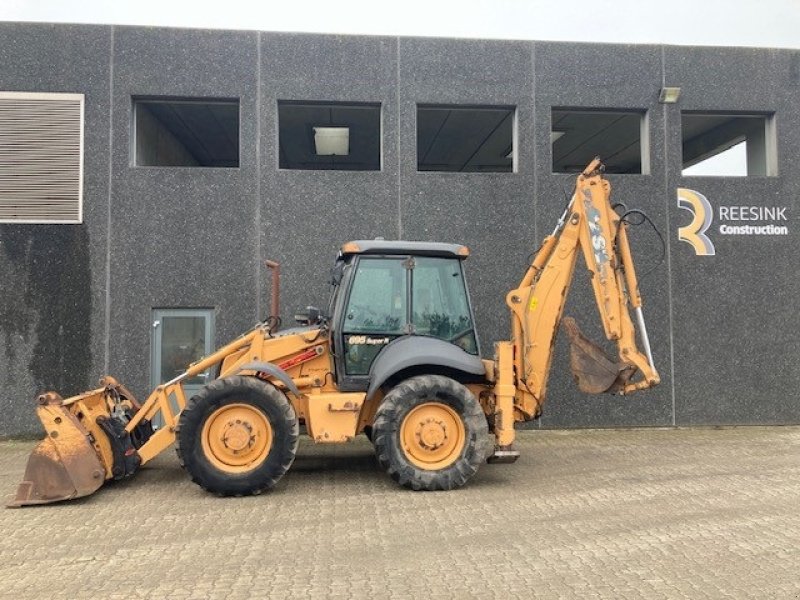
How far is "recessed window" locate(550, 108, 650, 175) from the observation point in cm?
1044

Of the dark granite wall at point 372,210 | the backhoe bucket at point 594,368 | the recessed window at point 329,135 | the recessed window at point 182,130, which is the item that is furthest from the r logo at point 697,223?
the recessed window at point 182,130

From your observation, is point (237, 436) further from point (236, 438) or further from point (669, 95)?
point (669, 95)

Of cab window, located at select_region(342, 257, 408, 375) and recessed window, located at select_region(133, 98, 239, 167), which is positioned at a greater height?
recessed window, located at select_region(133, 98, 239, 167)

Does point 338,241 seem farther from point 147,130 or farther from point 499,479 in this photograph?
point 499,479

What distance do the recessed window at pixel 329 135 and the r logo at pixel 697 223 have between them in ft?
15.8

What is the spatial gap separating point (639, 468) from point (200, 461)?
4675mm

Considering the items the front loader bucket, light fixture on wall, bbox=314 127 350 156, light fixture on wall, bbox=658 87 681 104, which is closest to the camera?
the front loader bucket

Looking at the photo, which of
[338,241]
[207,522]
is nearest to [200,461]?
[207,522]

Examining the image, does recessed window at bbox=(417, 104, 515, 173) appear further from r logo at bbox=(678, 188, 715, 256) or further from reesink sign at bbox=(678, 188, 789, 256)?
reesink sign at bbox=(678, 188, 789, 256)

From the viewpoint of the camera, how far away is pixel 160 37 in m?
9.64

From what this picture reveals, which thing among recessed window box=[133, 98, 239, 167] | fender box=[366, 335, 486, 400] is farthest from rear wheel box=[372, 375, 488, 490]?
recessed window box=[133, 98, 239, 167]

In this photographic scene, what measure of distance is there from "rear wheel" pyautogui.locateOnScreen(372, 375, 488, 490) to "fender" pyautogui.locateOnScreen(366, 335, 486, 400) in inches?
6.1

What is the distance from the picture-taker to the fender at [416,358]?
632cm

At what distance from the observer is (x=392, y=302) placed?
6.70 m
